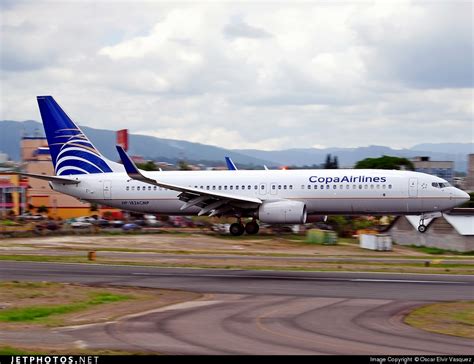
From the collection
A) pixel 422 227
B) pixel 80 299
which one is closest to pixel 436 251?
pixel 422 227

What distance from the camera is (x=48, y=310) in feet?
65.5

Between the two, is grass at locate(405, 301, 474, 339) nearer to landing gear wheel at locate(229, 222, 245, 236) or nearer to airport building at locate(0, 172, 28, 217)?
landing gear wheel at locate(229, 222, 245, 236)

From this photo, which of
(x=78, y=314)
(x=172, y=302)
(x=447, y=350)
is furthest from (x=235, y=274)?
(x=447, y=350)

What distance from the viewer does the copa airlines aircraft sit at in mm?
43562

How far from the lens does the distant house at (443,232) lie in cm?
4619

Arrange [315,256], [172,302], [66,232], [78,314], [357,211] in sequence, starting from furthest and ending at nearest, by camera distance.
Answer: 1. [66,232]
2. [357,211]
3. [315,256]
4. [172,302]
5. [78,314]

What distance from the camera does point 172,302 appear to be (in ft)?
69.4

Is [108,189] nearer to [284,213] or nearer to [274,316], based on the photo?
[284,213]

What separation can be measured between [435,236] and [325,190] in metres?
9.13

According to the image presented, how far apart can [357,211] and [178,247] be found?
34.3ft

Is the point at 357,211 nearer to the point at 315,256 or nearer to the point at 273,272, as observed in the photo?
the point at 315,256

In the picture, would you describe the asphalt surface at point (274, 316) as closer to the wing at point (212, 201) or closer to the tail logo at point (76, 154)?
the wing at point (212, 201)

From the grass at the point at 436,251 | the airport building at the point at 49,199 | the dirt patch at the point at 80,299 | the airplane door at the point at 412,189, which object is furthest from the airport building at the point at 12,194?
the dirt patch at the point at 80,299

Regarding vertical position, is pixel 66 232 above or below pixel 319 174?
below
